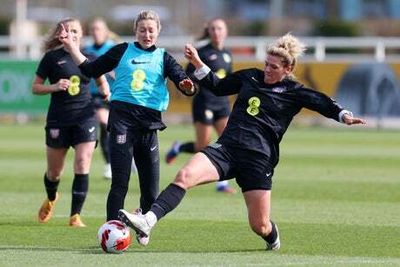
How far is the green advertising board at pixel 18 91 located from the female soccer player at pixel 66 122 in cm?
1854

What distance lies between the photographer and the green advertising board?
1254 inches

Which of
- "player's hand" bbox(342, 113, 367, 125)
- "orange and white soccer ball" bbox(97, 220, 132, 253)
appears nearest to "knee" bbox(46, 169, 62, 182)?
"orange and white soccer ball" bbox(97, 220, 132, 253)

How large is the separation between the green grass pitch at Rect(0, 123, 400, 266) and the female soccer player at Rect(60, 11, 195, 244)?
0.66 meters

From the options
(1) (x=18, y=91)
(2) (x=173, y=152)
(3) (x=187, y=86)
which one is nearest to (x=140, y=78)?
(3) (x=187, y=86)

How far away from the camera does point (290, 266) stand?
10133mm

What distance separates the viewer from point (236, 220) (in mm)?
13539

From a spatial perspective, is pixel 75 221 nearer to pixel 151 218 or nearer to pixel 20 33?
pixel 151 218

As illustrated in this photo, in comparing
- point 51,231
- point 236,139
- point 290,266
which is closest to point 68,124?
point 51,231

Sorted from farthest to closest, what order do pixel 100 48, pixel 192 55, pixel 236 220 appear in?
1. pixel 100 48
2. pixel 236 220
3. pixel 192 55

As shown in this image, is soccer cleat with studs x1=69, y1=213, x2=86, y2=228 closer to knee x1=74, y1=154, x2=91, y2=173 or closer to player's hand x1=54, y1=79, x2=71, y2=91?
knee x1=74, y1=154, x2=91, y2=173

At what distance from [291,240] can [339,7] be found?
50.7 metres

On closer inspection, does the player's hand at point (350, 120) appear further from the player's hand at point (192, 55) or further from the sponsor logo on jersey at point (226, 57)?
the sponsor logo on jersey at point (226, 57)

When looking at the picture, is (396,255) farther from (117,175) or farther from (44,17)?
(44,17)

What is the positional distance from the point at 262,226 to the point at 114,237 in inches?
52.2
